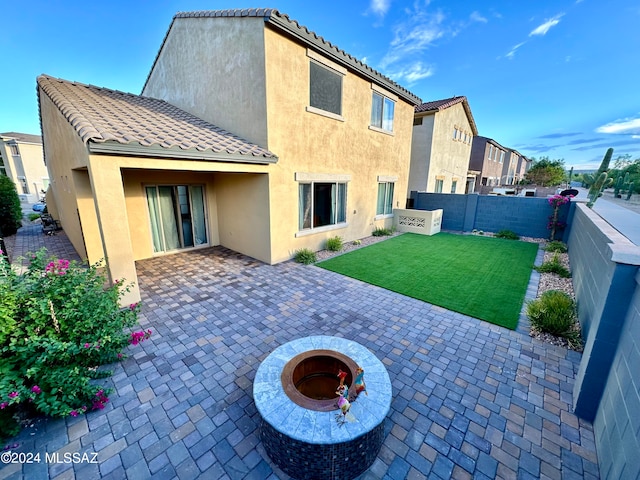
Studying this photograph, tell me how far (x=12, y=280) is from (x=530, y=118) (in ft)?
123

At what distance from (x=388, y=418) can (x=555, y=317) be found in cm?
400

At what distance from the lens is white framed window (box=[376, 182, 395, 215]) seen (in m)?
12.4

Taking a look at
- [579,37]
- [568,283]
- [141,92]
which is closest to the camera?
[568,283]

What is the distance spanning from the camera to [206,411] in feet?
10.1

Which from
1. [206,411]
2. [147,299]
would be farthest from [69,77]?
[206,411]

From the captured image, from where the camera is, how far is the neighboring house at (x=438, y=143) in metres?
16.5

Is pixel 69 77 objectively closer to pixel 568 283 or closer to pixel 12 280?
pixel 12 280

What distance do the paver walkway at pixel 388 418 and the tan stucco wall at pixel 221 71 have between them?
5262mm

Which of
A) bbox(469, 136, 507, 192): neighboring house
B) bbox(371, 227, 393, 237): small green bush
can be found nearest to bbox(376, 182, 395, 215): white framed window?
bbox(371, 227, 393, 237): small green bush

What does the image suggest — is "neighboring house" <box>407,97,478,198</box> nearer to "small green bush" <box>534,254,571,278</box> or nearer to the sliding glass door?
"small green bush" <box>534,254,571,278</box>

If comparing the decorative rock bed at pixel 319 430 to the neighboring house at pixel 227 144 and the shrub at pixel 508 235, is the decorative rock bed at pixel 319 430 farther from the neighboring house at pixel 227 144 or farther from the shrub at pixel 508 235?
the shrub at pixel 508 235

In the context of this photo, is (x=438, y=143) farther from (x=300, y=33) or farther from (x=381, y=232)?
(x=300, y=33)

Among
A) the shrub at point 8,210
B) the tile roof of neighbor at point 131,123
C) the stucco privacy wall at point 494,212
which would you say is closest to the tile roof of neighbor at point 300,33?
the tile roof of neighbor at point 131,123

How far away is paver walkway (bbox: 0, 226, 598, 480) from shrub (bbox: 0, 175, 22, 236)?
517 inches
